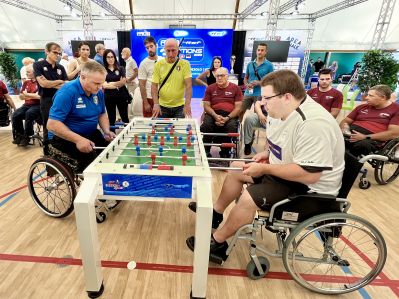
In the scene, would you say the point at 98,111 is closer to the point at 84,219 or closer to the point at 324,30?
the point at 84,219

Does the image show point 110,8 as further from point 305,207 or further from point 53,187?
point 305,207

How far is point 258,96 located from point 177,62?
1498 millimetres

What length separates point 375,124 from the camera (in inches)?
112

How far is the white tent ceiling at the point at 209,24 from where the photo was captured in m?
9.54

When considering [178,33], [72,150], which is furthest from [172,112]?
[178,33]

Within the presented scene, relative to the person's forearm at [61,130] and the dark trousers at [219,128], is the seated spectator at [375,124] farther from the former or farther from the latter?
the person's forearm at [61,130]

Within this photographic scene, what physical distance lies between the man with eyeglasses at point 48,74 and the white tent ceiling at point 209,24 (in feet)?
24.6

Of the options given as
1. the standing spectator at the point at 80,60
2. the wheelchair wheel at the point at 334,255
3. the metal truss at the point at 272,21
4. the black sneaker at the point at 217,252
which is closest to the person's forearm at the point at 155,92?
the standing spectator at the point at 80,60

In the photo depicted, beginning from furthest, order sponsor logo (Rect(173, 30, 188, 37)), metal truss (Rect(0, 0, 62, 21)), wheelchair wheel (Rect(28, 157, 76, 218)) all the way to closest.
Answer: metal truss (Rect(0, 0, 62, 21)), sponsor logo (Rect(173, 30, 188, 37)), wheelchair wheel (Rect(28, 157, 76, 218))

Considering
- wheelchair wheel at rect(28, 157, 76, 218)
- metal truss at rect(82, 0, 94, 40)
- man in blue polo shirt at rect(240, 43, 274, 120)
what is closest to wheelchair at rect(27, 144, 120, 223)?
wheelchair wheel at rect(28, 157, 76, 218)

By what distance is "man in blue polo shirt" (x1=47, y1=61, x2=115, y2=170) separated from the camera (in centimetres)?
188

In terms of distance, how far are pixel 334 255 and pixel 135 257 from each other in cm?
130

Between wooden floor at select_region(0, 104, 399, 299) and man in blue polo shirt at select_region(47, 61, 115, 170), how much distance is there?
63 centimetres

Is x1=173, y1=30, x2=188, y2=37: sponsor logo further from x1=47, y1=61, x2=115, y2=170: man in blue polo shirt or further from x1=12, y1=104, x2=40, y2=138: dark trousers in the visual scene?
x1=47, y1=61, x2=115, y2=170: man in blue polo shirt
